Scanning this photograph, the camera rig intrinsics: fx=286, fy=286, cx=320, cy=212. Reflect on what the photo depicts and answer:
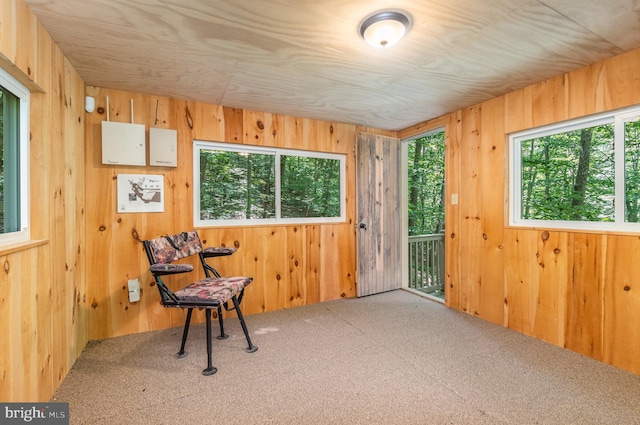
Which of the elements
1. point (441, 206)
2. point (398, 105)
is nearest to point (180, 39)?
point (398, 105)

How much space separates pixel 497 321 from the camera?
2.68 metres

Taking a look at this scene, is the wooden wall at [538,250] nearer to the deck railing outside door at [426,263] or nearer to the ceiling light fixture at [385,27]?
the deck railing outside door at [426,263]

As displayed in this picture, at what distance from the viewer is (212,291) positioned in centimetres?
205

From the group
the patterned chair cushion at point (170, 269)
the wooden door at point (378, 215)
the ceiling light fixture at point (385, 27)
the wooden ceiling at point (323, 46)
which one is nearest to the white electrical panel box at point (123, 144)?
the wooden ceiling at point (323, 46)

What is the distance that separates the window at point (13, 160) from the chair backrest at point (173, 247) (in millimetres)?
684

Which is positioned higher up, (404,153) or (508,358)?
(404,153)

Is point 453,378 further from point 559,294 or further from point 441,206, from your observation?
point 441,206

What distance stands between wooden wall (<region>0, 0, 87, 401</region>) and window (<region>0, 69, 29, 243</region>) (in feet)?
0.11

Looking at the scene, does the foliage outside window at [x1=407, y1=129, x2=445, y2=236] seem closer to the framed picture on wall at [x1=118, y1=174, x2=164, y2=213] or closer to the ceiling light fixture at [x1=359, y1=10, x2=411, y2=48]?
the ceiling light fixture at [x1=359, y1=10, x2=411, y2=48]

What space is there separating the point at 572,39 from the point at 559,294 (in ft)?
5.92

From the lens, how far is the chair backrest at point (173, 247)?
6.88 ft

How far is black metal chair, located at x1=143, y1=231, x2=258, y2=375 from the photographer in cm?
188

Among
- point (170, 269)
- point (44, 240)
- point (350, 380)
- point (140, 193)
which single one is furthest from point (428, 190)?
point (44, 240)

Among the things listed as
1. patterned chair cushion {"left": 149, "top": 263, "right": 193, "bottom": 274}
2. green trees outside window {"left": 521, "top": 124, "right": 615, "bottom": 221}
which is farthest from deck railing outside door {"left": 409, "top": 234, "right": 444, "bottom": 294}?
patterned chair cushion {"left": 149, "top": 263, "right": 193, "bottom": 274}
